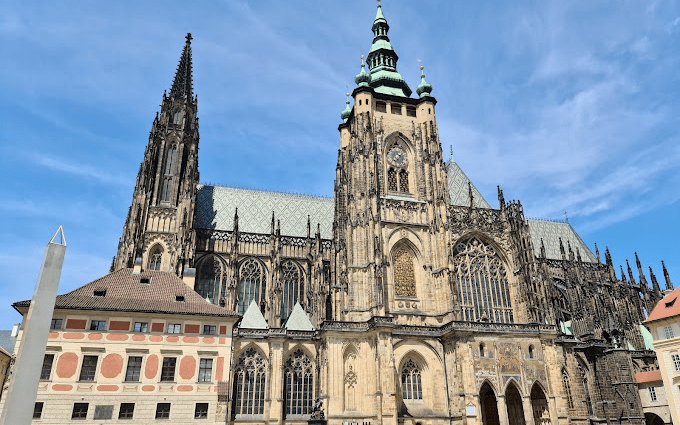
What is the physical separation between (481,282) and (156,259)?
27292 mm

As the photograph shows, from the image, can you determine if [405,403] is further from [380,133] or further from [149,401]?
[380,133]

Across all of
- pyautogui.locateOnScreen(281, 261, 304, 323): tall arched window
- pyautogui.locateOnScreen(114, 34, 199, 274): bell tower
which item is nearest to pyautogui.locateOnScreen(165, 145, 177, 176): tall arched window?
pyautogui.locateOnScreen(114, 34, 199, 274): bell tower

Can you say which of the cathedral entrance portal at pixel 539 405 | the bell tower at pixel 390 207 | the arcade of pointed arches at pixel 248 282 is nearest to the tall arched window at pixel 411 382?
the bell tower at pixel 390 207

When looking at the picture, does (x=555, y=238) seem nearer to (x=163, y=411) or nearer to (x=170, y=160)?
(x=170, y=160)

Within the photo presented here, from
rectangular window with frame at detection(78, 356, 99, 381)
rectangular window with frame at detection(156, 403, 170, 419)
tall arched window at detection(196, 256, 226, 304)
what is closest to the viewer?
rectangular window with frame at detection(78, 356, 99, 381)

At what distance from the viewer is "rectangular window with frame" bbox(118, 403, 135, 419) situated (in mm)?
25312

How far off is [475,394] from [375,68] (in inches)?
1250

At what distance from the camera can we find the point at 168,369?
1053 inches

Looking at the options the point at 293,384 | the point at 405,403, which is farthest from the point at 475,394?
the point at 293,384

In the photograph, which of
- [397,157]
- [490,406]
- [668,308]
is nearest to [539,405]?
[490,406]

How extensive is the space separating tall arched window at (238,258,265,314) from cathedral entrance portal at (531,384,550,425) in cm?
2303

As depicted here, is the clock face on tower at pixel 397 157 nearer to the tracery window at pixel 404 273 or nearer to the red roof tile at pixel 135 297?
the tracery window at pixel 404 273

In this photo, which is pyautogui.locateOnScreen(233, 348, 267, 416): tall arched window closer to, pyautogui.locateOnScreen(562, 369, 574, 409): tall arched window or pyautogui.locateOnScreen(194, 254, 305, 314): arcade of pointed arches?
pyautogui.locateOnScreen(194, 254, 305, 314): arcade of pointed arches

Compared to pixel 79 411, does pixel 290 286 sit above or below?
above
